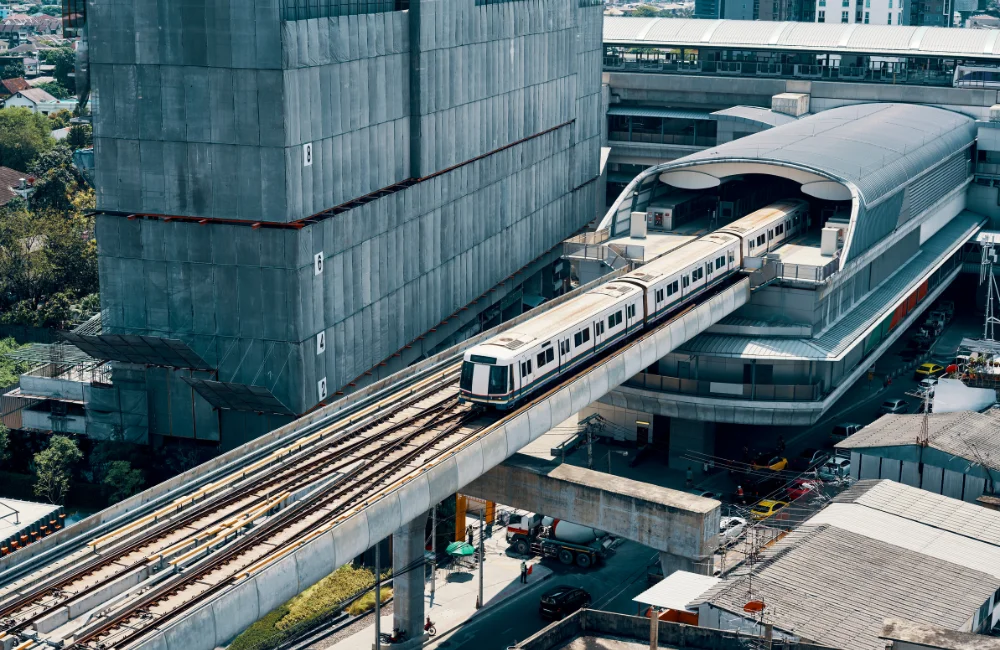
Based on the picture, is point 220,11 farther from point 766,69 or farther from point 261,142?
point 766,69

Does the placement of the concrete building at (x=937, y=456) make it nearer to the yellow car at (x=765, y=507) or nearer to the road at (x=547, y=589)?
the yellow car at (x=765, y=507)

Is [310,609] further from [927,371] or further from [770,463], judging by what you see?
[927,371]

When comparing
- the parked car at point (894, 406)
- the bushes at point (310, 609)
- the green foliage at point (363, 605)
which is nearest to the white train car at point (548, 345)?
the bushes at point (310, 609)

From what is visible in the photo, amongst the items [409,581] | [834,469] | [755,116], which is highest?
[755,116]

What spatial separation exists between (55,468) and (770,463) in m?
41.6

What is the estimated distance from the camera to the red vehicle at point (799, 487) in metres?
74.4

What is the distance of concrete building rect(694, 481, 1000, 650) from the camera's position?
50.2 metres

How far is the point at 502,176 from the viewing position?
98.1m

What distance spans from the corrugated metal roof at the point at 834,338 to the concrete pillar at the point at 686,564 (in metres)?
19.7

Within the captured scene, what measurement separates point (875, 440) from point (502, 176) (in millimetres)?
37336

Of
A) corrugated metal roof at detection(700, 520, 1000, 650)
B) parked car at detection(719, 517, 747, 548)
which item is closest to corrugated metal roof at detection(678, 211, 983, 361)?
parked car at detection(719, 517, 747, 548)

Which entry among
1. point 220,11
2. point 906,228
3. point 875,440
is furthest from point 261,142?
point 906,228

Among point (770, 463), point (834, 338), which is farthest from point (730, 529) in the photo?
point (834, 338)

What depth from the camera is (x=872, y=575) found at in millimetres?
54562
